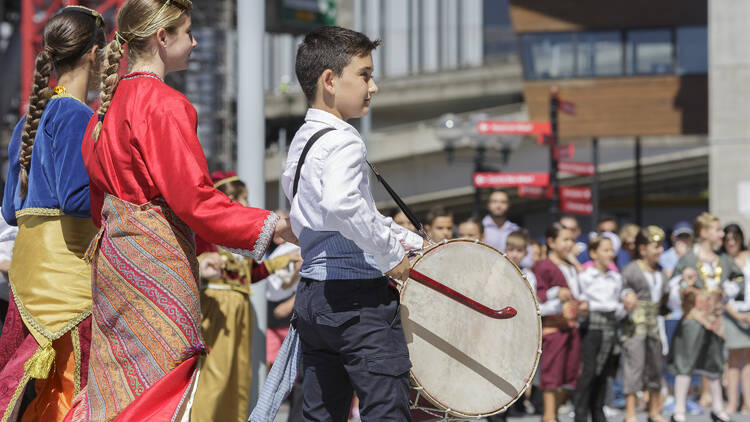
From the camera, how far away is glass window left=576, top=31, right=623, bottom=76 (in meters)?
33.0

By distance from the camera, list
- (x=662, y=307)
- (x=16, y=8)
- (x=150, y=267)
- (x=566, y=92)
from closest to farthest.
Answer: (x=150, y=267), (x=662, y=307), (x=566, y=92), (x=16, y=8)

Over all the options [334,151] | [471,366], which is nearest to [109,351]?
[334,151]

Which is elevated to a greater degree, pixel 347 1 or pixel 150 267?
pixel 347 1

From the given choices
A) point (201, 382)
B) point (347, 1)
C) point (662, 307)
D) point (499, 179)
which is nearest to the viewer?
point (201, 382)

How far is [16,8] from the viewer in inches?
1512

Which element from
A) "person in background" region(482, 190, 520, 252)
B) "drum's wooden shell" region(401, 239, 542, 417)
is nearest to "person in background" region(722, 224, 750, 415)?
"person in background" region(482, 190, 520, 252)

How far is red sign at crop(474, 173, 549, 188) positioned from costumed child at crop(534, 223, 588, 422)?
872cm

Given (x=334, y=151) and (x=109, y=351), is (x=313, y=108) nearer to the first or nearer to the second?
(x=334, y=151)

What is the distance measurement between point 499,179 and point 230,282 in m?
11.6

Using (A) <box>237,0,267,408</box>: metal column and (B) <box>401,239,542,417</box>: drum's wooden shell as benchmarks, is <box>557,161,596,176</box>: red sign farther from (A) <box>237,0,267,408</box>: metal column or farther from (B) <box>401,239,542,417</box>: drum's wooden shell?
(B) <box>401,239,542,417</box>: drum's wooden shell

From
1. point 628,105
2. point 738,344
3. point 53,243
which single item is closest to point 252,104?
point 53,243

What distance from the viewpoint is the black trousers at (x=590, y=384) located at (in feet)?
29.9

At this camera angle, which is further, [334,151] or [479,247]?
[479,247]

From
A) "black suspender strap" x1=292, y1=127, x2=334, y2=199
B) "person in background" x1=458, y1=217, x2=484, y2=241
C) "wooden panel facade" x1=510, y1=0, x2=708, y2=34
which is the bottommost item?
"person in background" x1=458, y1=217, x2=484, y2=241
